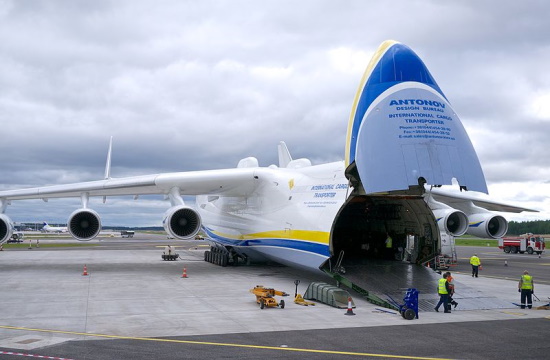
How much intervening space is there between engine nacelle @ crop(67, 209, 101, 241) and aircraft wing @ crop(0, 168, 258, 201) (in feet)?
3.88

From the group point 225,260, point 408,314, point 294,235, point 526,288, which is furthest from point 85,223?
point 526,288

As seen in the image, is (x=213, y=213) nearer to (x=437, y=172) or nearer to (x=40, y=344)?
(x=437, y=172)

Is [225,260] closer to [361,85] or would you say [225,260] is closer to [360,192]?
[360,192]

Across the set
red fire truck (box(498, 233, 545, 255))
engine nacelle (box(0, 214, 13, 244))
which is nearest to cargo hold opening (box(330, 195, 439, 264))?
engine nacelle (box(0, 214, 13, 244))

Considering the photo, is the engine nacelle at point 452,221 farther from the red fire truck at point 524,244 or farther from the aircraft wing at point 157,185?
the red fire truck at point 524,244

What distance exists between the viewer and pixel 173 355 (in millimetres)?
7984

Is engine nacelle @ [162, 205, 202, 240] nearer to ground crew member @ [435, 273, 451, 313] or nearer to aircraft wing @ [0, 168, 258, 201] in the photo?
aircraft wing @ [0, 168, 258, 201]

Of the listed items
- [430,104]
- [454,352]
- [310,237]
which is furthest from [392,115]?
[454,352]

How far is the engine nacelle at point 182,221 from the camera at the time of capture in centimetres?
1880

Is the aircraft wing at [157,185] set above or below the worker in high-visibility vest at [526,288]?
above

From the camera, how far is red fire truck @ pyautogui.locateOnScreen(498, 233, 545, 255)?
3666cm

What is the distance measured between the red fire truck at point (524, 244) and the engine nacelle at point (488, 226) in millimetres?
15301

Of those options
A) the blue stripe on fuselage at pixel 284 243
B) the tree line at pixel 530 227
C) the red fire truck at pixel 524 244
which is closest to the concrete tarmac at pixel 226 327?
the blue stripe on fuselage at pixel 284 243

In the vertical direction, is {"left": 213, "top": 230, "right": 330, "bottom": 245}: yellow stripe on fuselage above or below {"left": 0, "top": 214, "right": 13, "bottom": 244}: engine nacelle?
above
